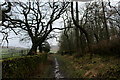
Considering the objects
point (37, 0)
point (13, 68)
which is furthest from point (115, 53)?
point (37, 0)

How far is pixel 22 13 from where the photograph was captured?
10.9m

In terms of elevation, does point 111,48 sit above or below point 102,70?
above

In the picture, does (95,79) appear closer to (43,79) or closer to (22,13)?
(43,79)

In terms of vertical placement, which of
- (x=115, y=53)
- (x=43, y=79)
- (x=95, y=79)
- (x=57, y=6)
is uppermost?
(x=57, y=6)

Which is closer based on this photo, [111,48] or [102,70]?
[102,70]

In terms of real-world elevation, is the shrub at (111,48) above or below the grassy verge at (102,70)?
above

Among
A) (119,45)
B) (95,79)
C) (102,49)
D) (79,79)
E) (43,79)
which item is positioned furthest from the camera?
(102,49)

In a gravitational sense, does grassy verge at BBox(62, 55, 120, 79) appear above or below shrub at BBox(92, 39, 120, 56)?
below

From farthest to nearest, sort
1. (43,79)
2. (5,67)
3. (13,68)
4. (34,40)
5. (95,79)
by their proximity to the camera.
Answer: (34,40)
(43,79)
(95,79)
(13,68)
(5,67)

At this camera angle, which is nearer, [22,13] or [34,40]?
[22,13]

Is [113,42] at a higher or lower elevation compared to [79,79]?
higher

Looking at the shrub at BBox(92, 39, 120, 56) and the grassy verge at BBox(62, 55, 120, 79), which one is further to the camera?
the shrub at BBox(92, 39, 120, 56)

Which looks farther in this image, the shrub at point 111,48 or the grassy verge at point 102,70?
the shrub at point 111,48

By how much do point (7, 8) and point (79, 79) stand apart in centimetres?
715
